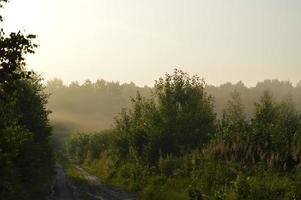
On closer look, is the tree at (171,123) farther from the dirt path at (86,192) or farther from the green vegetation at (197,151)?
the dirt path at (86,192)

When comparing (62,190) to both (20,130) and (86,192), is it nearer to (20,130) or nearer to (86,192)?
(86,192)

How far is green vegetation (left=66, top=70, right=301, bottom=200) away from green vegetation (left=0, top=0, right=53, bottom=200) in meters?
9.44

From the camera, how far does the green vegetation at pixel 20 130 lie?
14398 mm

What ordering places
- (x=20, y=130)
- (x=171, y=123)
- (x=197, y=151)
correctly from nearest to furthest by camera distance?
1. (x=20, y=130)
2. (x=197, y=151)
3. (x=171, y=123)

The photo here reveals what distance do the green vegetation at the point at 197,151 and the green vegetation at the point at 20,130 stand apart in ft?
31.0

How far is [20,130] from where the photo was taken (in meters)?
22.6

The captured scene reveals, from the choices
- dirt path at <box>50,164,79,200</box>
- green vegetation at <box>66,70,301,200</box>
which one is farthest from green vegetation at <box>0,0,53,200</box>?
green vegetation at <box>66,70,301,200</box>

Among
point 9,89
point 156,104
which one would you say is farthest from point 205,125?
point 9,89

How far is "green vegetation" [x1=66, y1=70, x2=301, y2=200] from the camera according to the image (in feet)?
101

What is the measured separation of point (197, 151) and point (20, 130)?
22514 mm

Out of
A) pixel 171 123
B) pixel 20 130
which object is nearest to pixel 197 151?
pixel 171 123

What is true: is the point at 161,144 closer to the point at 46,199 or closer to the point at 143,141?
the point at 143,141

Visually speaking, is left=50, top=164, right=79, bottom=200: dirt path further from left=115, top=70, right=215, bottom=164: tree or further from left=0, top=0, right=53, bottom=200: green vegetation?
left=115, top=70, right=215, bottom=164: tree

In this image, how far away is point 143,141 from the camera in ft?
179
